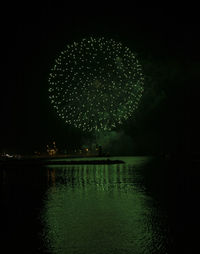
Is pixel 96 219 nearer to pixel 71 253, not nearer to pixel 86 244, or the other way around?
pixel 86 244

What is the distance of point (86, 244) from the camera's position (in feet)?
25.3

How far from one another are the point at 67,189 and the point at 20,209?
569 centimetres

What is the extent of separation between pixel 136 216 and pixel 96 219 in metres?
1.12

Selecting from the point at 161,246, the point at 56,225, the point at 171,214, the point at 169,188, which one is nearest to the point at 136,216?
the point at 171,214

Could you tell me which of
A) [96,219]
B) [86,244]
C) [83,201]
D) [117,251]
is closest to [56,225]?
[96,219]

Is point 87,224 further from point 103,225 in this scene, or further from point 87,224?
point 103,225

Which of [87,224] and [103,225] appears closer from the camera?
[103,225]

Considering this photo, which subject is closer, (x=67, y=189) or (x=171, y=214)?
(x=171, y=214)

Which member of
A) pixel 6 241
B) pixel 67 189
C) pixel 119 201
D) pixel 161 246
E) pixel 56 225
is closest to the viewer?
pixel 161 246

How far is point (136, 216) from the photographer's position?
10562mm

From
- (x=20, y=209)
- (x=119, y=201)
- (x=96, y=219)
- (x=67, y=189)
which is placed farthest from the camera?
(x=67, y=189)

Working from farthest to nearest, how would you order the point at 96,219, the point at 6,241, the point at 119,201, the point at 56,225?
the point at 119,201 → the point at 96,219 → the point at 56,225 → the point at 6,241

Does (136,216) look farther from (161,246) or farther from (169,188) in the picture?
(169,188)

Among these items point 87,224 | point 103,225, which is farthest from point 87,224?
point 103,225
